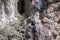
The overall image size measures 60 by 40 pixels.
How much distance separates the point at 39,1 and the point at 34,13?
246 mm

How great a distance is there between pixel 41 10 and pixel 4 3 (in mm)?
557

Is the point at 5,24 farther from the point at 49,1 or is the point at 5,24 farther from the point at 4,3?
the point at 49,1

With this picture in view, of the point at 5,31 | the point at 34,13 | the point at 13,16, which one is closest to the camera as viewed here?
the point at 5,31

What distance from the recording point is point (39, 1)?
1858mm

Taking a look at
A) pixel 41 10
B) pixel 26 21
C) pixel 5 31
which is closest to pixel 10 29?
pixel 5 31

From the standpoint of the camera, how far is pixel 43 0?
1930 millimetres

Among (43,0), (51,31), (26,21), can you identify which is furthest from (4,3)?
(43,0)

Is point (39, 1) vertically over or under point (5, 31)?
over

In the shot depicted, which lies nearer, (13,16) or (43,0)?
(13,16)

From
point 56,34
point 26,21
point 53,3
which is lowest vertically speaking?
point 56,34

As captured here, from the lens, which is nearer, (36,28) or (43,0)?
(36,28)

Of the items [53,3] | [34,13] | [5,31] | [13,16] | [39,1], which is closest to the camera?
[5,31]

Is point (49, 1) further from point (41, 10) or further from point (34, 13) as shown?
point (34, 13)

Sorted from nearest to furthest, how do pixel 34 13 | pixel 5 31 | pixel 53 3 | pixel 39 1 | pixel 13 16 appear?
pixel 5 31 < pixel 13 16 < pixel 34 13 < pixel 39 1 < pixel 53 3
